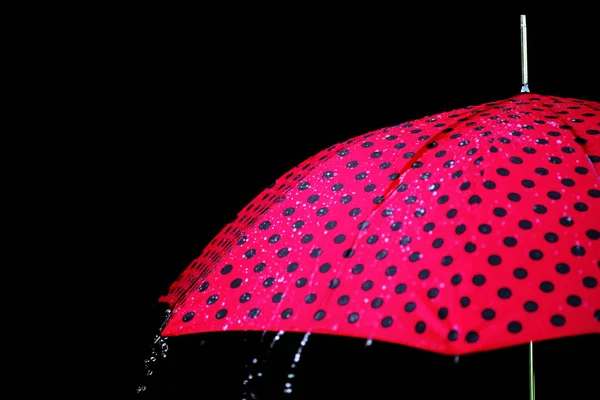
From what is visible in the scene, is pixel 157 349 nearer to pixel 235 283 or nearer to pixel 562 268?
pixel 235 283

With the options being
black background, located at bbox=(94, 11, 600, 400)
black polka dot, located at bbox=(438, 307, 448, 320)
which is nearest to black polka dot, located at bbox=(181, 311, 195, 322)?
black polka dot, located at bbox=(438, 307, 448, 320)

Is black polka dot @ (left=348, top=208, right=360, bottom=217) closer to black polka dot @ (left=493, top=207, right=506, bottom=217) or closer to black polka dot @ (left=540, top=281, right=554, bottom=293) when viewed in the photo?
black polka dot @ (left=493, top=207, right=506, bottom=217)

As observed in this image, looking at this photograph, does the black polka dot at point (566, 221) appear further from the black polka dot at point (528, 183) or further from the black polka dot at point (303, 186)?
the black polka dot at point (303, 186)

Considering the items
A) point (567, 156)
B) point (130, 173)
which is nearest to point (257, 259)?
point (567, 156)

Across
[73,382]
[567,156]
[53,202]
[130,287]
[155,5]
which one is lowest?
[73,382]

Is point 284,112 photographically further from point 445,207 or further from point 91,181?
point 445,207

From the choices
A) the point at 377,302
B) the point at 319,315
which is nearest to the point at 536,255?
the point at 377,302

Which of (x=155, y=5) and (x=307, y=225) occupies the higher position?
(x=155, y=5)
